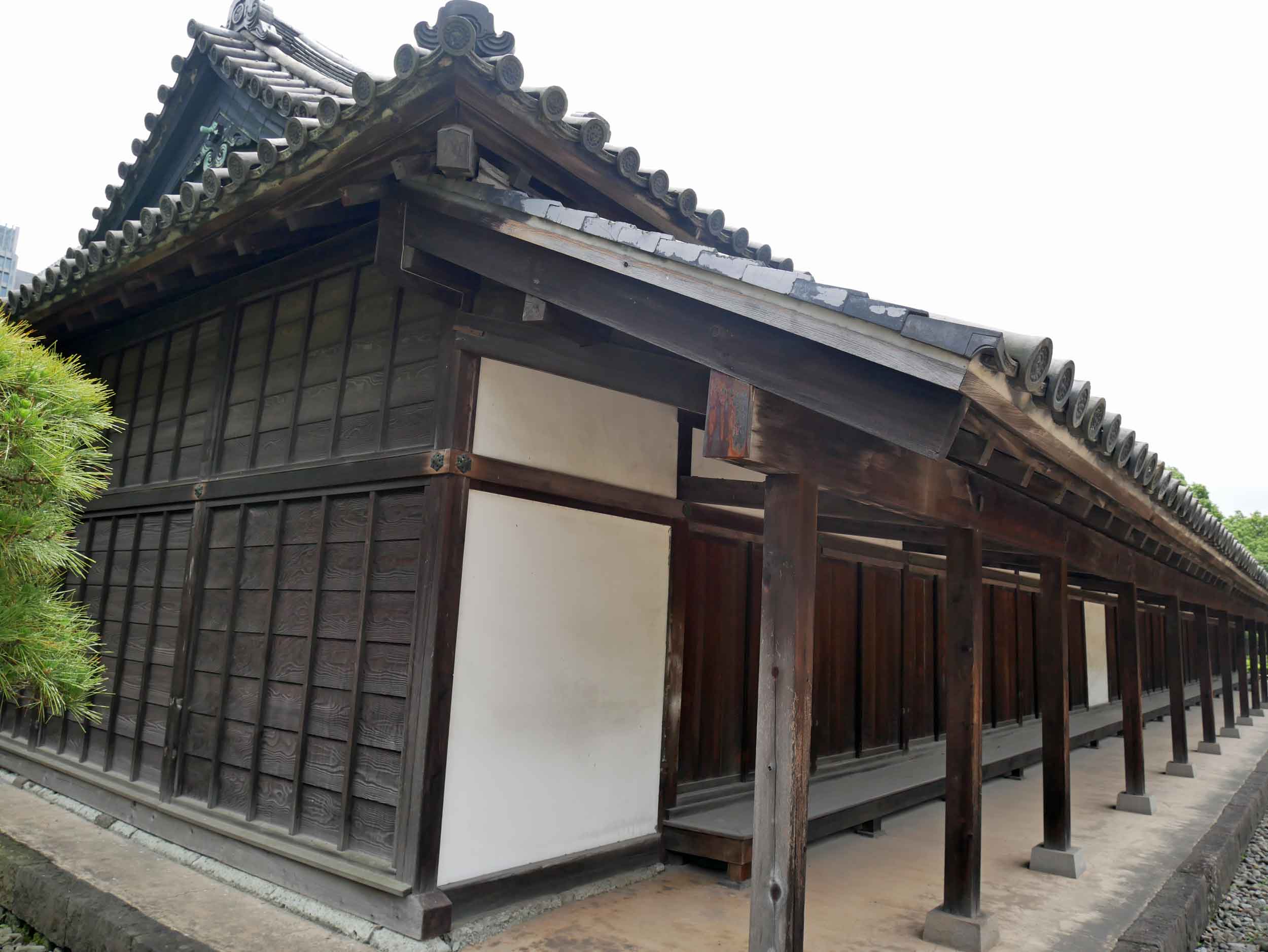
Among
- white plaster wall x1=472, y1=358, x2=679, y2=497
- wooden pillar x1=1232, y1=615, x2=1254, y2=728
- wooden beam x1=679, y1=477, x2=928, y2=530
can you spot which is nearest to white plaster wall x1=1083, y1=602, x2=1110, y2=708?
wooden pillar x1=1232, y1=615, x2=1254, y2=728

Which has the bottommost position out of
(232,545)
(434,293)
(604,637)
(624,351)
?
(604,637)

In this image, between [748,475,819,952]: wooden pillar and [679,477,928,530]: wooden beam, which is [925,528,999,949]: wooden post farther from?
[748,475,819,952]: wooden pillar

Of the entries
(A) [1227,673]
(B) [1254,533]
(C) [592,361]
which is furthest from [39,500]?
(B) [1254,533]

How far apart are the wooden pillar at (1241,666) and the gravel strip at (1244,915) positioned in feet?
24.8

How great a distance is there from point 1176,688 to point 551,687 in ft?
24.2

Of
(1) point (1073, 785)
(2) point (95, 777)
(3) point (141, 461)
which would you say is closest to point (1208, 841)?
(1) point (1073, 785)

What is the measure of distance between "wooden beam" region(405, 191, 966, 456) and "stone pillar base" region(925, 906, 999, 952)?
2697 mm

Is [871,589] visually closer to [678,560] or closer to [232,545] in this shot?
[678,560]

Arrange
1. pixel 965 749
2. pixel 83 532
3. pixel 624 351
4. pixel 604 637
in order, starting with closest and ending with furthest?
pixel 624 351 → pixel 965 749 → pixel 604 637 → pixel 83 532

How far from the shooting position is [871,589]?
8.11 meters

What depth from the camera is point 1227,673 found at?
41.7 feet

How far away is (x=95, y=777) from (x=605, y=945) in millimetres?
3988

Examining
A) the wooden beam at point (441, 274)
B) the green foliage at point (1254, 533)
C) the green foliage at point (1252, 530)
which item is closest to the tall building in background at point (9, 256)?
the wooden beam at point (441, 274)

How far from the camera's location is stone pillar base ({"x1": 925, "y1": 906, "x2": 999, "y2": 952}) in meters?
4.07
